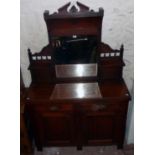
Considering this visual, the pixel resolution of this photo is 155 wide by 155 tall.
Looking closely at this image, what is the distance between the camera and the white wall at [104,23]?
174 cm

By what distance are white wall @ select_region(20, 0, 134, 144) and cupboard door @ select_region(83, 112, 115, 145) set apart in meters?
0.58

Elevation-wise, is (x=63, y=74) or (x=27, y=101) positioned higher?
(x=63, y=74)

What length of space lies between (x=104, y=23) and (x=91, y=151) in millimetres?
1241

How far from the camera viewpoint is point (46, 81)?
2021 millimetres

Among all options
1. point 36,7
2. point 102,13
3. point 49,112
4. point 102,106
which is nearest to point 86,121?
point 102,106

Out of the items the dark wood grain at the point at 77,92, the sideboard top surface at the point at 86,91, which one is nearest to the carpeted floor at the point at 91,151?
the dark wood grain at the point at 77,92

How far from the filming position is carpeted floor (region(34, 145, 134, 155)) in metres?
2.12

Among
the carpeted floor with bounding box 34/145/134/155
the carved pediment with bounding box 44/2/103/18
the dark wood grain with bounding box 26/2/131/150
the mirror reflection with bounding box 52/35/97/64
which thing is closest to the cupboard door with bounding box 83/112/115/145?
the dark wood grain with bounding box 26/2/131/150

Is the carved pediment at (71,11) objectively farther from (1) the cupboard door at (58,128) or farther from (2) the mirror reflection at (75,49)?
(1) the cupboard door at (58,128)

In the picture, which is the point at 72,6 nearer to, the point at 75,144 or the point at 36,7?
the point at 36,7

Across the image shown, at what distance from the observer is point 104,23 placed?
6.02 feet

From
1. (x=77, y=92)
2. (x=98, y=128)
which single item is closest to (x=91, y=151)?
(x=98, y=128)

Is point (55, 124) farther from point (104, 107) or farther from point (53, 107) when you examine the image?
point (104, 107)
